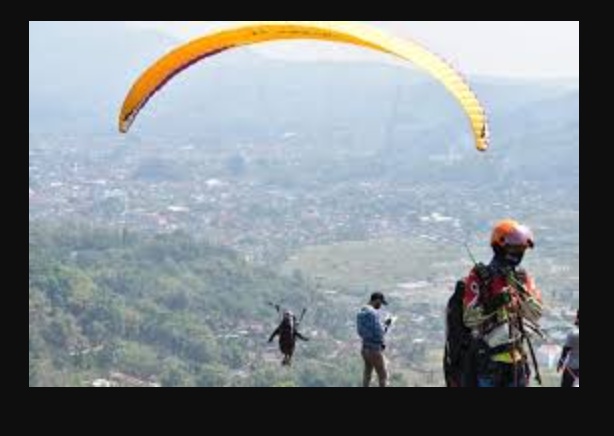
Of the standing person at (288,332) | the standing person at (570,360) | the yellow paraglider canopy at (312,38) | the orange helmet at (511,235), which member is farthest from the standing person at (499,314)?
the standing person at (288,332)

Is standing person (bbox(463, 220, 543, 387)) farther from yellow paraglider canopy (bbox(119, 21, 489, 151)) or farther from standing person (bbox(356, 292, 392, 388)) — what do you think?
standing person (bbox(356, 292, 392, 388))

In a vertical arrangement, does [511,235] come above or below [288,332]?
above

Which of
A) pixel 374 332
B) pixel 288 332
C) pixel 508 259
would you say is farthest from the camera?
pixel 288 332

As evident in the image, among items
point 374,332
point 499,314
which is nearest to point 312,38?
point 374,332

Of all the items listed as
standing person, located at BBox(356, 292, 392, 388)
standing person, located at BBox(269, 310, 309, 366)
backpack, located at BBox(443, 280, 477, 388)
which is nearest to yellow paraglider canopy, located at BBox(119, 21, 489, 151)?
backpack, located at BBox(443, 280, 477, 388)

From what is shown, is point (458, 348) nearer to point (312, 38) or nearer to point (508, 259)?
point (508, 259)

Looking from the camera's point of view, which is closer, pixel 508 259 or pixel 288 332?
pixel 508 259
